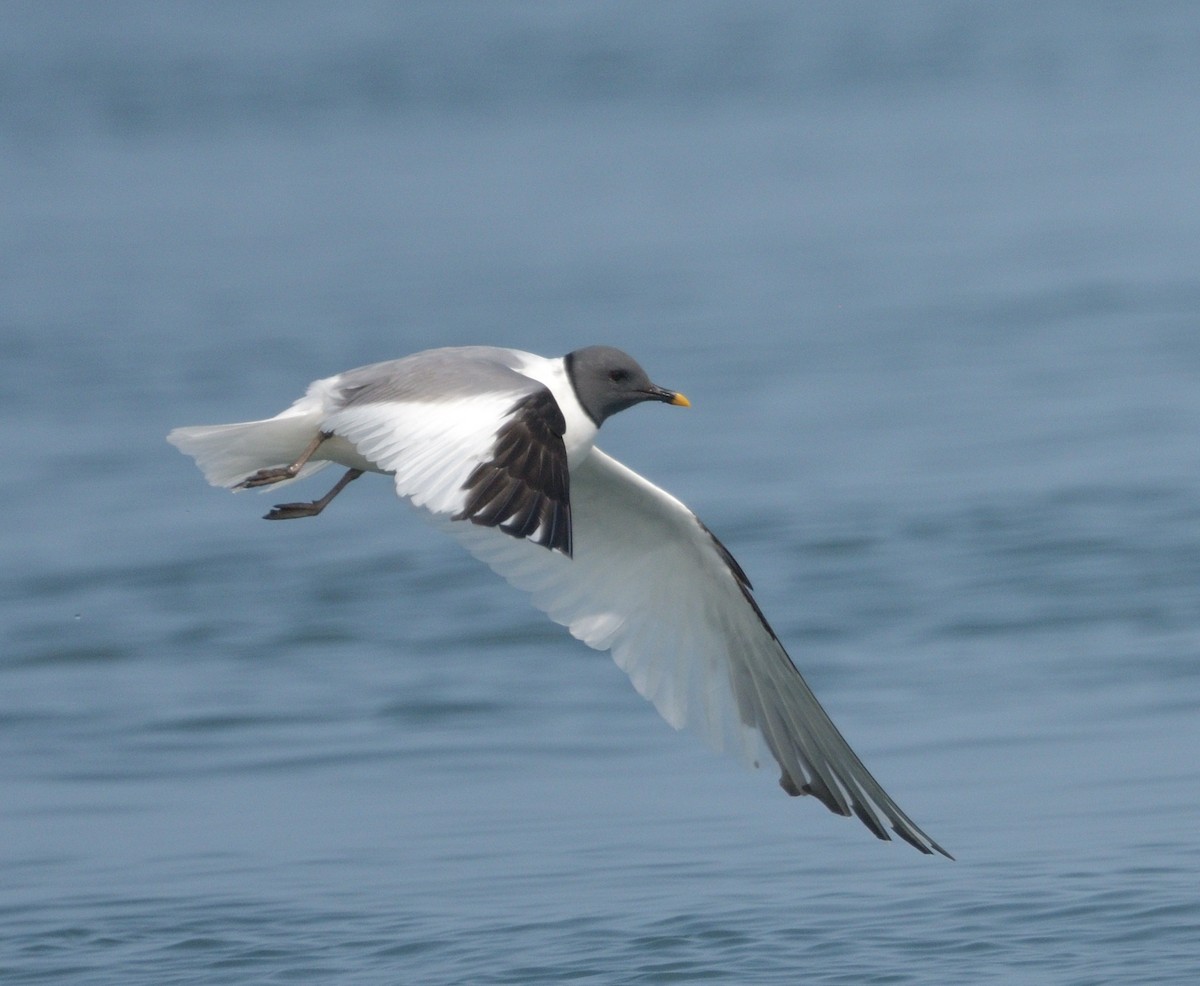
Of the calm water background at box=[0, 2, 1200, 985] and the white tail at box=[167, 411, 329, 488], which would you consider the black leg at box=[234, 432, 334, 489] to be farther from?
the calm water background at box=[0, 2, 1200, 985]

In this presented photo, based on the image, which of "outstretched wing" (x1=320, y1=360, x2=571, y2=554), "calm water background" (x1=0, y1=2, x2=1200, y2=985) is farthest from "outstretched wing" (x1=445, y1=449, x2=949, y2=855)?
"outstretched wing" (x1=320, y1=360, x2=571, y2=554)

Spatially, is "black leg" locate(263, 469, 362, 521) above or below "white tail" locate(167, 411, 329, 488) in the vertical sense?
below

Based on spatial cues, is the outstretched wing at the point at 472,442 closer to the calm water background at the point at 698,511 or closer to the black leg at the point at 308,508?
the black leg at the point at 308,508

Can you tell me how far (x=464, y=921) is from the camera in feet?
25.7

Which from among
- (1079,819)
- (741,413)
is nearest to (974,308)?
(741,413)

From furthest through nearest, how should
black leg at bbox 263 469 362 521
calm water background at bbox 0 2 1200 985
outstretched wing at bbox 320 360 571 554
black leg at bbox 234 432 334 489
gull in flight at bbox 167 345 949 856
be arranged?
calm water background at bbox 0 2 1200 985, black leg at bbox 263 469 362 521, black leg at bbox 234 432 334 489, gull in flight at bbox 167 345 949 856, outstretched wing at bbox 320 360 571 554

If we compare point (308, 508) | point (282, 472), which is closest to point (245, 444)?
point (282, 472)

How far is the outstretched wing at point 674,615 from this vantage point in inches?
305

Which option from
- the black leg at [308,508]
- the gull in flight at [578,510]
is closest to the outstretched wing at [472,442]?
the gull in flight at [578,510]

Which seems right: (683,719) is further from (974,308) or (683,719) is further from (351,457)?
(974,308)

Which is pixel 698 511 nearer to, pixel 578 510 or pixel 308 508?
pixel 578 510

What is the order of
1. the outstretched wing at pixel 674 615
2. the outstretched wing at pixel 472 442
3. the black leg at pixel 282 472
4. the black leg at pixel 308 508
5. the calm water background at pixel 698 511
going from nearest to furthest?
the outstretched wing at pixel 472 442
the black leg at pixel 282 472
the black leg at pixel 308 508
the outstretched wing at pixel 674 615
the calm water background at pixel 698 511

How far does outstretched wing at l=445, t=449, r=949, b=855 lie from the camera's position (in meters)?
7.75

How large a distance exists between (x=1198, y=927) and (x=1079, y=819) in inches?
40.9
